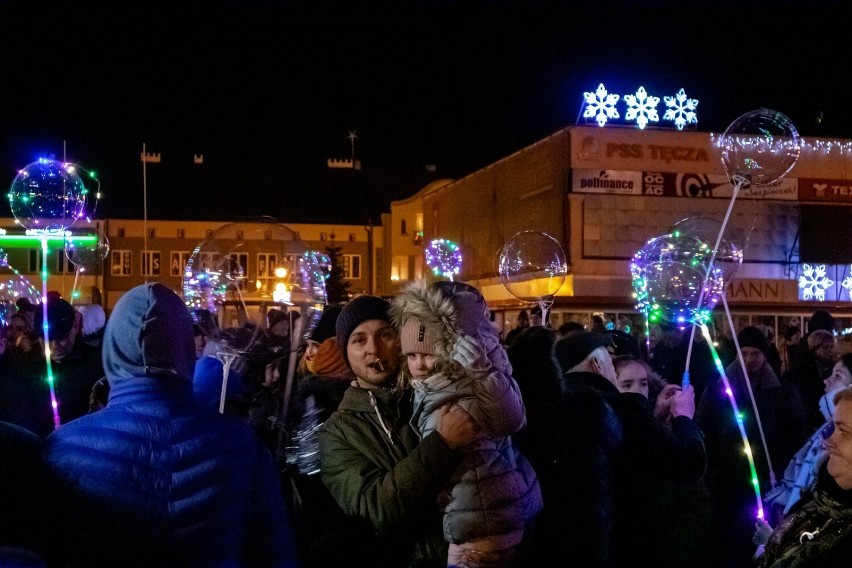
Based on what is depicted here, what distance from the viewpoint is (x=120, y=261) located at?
57594 millimetres

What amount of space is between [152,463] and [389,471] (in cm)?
97

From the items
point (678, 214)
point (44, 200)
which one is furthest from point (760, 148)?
point (678, 214)

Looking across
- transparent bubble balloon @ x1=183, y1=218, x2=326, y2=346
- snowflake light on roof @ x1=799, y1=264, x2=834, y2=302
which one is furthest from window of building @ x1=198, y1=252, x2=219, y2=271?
snowflake light on roof @ x1=799, y1=264, x2=834, y2=302

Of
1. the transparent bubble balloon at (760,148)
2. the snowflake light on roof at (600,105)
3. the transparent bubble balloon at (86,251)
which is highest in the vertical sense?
the snowflake light on roof at (600,105)

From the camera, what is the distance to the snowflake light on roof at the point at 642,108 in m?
28.5

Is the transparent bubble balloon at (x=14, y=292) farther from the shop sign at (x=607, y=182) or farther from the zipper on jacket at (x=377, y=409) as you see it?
the shop sign at (x=607, y=182)

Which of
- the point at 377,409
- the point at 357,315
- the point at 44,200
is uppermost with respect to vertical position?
the point at 44,200

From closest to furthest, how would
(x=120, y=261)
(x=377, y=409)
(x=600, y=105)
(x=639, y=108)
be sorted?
(x=377, y=409) → (x=600, y=105) → (x=639, y=108) → (x=120, y=261)

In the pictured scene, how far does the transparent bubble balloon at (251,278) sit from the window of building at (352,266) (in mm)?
54424

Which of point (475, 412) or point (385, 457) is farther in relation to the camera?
point (385, 457)

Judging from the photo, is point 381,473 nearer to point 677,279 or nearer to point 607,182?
point 677,279

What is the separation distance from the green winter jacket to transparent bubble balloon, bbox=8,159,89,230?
4.39m

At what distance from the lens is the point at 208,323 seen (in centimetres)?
468

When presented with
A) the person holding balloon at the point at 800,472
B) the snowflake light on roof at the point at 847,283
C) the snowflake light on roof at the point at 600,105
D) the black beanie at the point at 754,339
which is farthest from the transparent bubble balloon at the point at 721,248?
the snowflake light on roof at the point at 847,283
